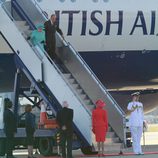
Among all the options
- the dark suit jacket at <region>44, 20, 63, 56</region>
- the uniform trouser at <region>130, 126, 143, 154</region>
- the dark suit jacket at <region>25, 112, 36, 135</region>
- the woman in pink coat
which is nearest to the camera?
the woman in pink coat

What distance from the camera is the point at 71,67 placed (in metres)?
15.0

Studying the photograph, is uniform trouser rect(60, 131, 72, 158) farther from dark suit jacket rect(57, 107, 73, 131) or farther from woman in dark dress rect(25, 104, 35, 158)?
woman in dark dress rect(25, 104, 35, 158)

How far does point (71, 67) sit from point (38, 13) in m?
1.89

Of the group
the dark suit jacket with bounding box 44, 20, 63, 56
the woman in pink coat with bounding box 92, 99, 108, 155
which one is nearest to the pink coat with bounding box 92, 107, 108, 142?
the woman in pink coat with bounding box 92, 99, 108, 155

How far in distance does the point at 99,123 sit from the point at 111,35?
5045 millimetres

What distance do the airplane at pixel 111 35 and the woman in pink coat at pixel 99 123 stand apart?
4.46 m

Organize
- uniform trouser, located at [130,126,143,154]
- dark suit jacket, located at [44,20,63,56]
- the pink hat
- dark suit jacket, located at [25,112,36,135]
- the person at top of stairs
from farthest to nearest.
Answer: uniform trouser, located at [130,126,143,154] → the person at top of stairs → dark suit jacket, located at [44,20,63,56] → dark suit jacket, located at [25,112,36,135] → the pink hat

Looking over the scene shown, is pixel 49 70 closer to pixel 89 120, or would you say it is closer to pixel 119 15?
pixel 89 120

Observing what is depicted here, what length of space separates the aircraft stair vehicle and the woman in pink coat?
0.16m

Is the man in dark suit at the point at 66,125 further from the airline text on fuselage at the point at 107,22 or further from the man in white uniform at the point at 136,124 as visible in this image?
the airline text on fuselage at the point at 107,22

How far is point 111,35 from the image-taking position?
18.0m

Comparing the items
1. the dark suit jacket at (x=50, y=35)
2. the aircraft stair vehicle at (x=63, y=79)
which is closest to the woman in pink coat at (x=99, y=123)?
the aircraft stair vehicle at (x=63, y=79)

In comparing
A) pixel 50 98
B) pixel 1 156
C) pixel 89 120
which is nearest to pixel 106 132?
pixel 89 120

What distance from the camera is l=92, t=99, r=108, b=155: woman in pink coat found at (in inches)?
533
